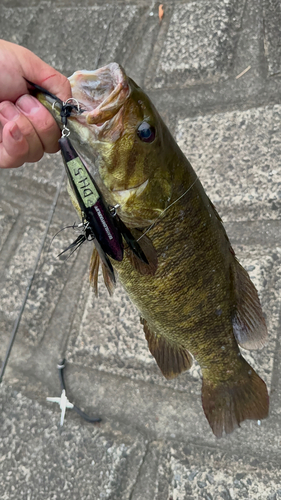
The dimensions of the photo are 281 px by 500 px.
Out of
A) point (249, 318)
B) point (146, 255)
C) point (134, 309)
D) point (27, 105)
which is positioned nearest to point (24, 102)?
point (27, 105)

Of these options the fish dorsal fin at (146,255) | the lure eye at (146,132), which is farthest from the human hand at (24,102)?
the fish dorsal fin at (146,255)

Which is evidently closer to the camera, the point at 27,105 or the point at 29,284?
the point at 27,105

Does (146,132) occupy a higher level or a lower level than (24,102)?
lower

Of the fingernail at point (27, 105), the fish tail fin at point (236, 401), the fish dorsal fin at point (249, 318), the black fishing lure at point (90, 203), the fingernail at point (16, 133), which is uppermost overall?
the fingernail at point (27, 105)

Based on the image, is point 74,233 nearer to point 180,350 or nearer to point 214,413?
point 180,350

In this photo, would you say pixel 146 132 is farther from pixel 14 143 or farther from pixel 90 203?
pixel 14 143

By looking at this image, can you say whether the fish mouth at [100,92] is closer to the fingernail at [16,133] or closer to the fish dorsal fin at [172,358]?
the fingernail at [16,133]
